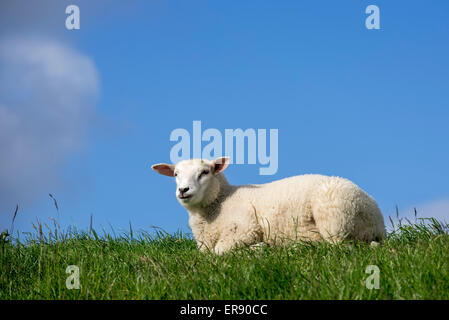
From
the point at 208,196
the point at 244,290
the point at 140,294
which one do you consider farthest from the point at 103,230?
the point at 244,290

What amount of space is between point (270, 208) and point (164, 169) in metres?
1.99

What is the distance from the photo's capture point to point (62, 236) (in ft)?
26.8

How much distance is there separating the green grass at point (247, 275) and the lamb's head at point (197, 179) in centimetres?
124

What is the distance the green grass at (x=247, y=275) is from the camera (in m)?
4.70

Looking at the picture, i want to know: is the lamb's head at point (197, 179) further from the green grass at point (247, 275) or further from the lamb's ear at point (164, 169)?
the green grass at point (247, 275)

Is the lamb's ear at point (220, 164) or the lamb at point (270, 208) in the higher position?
the lamb's ear at point (220, 164)

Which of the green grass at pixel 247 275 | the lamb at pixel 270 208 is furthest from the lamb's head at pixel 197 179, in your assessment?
the green grass at pixel 247 275

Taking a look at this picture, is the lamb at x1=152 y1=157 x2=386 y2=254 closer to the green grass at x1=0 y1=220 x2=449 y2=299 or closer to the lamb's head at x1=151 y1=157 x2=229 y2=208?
the lamb's head at x1=151 y1=157 x2=229 y2=208

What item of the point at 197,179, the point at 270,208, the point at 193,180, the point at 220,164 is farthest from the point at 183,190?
the point at 270,208

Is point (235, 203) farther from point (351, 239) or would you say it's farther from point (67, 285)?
point (67, 285)

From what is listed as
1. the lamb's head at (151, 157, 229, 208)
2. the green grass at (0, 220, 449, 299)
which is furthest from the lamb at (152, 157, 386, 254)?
the green grass at (0, 220, 449, 299)

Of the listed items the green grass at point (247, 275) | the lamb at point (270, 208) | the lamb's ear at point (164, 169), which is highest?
the lamb's ear at point (164, 169)

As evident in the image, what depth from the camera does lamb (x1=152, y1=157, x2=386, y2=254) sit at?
7410 millimetres
